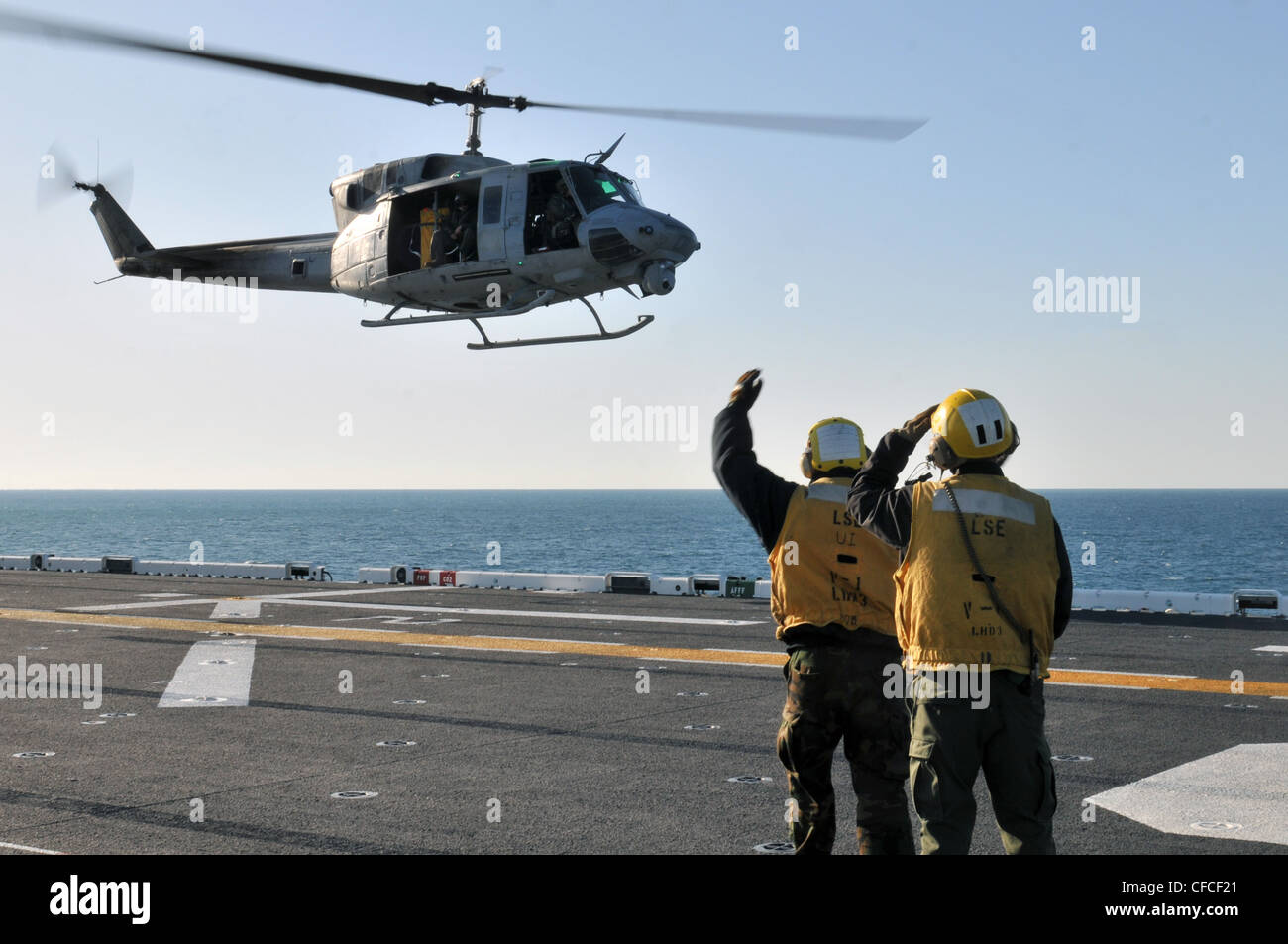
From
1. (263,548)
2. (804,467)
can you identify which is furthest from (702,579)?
(263,548)

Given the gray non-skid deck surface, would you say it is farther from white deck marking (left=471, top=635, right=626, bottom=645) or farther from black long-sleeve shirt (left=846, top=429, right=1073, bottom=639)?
black long-sleeve shirt (left=846, top=429, right=1073, bottom=639)

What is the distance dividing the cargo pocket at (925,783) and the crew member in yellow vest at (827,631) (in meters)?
0.77

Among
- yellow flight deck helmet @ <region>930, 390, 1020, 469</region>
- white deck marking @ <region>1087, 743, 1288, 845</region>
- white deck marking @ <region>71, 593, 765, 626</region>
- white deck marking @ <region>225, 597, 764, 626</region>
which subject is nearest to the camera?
yellow flight deck helmet @ <region>930, 390, 1020, 469</region>

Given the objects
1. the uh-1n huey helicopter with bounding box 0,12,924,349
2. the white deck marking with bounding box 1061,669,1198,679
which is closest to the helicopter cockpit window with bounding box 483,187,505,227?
the uh-1n huey helicopter with bounding box 0,12,924,349

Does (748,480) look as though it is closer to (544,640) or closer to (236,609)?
(544,640)

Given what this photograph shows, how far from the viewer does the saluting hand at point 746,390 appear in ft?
20.1

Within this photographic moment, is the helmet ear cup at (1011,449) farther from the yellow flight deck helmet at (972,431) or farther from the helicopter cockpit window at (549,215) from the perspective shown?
the helicopter cockpit window at (549,215)

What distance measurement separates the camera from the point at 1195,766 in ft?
30.5

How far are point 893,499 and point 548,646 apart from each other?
41.8ft

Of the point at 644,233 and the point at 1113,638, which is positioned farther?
the point at 1113,638

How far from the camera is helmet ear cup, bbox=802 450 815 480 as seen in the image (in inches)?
245
